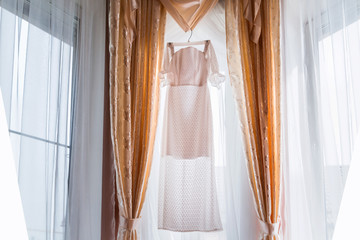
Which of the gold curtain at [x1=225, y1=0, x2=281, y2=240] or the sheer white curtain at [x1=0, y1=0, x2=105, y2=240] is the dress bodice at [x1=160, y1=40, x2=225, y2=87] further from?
the sheer white curtain at [x1=0, y1=0, x2=105, y2=240]

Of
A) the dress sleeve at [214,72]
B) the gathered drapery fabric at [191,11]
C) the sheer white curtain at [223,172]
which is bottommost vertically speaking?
the sheer white curtain at [223,172]

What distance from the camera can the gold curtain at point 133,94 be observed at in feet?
7.09

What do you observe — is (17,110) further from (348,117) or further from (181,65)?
(348,117)

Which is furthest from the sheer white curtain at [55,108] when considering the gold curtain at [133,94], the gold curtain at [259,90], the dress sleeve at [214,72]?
the gold curtain at [259,90]

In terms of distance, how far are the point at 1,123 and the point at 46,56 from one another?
0.43 meters

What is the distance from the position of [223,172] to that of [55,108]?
3.22 ft

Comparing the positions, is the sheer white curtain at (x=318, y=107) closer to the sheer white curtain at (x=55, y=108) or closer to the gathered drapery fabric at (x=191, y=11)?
the gathered drapery fabric at (x=191, y=11)

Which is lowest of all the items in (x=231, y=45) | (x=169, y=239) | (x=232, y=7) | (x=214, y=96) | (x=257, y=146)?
(x=169, y=239)

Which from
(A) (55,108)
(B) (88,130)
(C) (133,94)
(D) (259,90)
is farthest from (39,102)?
(D) (259,90)

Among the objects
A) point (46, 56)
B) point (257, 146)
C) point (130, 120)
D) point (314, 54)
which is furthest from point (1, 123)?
point (314, 54)

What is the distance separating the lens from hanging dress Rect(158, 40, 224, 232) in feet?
6.88

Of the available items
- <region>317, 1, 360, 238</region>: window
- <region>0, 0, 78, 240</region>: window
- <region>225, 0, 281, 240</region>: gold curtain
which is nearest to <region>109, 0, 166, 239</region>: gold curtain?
<region>0, 0, 78, 240</region>: window

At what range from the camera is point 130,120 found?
7.30 feet

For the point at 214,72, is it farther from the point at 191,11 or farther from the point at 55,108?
the point at 55,108
